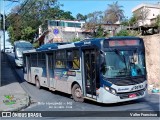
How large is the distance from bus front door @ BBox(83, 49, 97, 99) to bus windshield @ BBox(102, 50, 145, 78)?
565 mm

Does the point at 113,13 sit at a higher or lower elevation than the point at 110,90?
higher

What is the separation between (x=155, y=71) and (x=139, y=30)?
36.0ft

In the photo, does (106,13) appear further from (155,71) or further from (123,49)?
(123,49)

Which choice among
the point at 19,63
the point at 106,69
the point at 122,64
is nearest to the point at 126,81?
the point at 122,64

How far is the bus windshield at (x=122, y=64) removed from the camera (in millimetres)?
10555

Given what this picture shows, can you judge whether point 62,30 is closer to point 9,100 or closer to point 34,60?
point 34,60

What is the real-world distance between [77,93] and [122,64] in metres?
2.62

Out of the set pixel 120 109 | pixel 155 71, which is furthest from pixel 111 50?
pixel 155 71

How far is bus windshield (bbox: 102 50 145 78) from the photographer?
10.6 meters

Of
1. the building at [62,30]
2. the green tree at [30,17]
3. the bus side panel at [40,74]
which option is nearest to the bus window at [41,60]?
the bus side panel at [40,74]

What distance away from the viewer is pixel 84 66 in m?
11.6

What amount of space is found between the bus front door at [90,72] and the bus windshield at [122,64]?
22.2 inches

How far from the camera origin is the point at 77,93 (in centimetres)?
1230

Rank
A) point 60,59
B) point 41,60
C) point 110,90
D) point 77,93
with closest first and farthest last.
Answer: point 110,90, point 77,93, point 60,59, point 41,60
